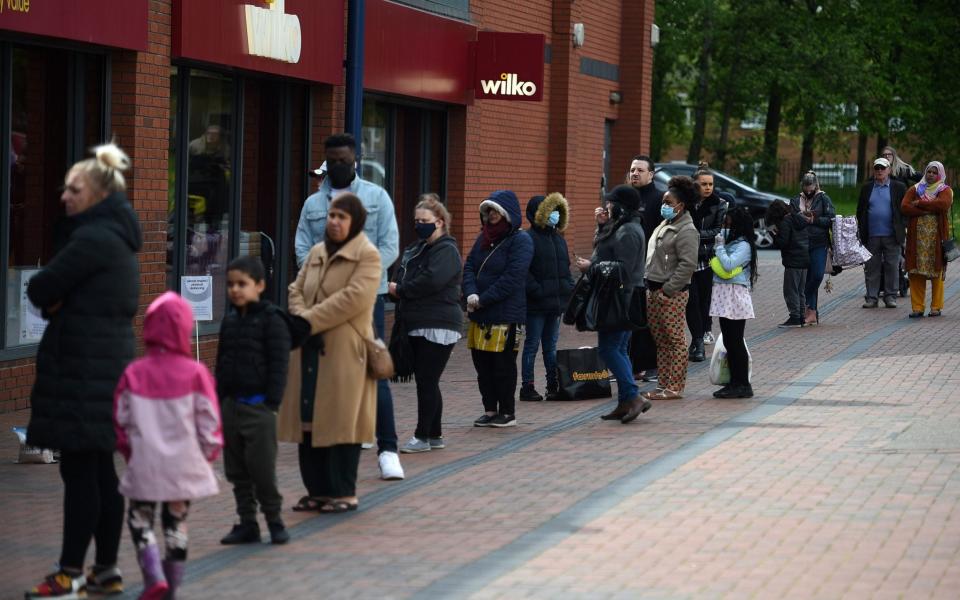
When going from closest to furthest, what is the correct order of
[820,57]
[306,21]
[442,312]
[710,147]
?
[442,312], [306,21], [820,57], [710,147]

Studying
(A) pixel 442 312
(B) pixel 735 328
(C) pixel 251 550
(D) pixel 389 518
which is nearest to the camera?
(C) pixel 251 550

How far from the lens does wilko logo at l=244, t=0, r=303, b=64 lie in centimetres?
1377

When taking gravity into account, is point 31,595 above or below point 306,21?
below

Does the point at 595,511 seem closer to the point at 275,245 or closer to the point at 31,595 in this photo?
the point at 31,595

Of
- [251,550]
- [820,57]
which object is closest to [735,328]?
[251,550]

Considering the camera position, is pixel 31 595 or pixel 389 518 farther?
pixel 389 518

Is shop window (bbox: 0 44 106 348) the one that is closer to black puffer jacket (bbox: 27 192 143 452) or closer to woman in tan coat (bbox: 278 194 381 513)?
woman in tan coat (bbox: 278 194 381 513)

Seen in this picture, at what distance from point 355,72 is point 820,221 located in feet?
27.0

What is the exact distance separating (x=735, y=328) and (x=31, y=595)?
7294 millimetres

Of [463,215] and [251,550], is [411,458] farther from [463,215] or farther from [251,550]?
[463,215]

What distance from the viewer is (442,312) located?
10.1 meters

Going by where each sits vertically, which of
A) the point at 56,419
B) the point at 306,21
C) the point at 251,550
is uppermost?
the point at 306,21

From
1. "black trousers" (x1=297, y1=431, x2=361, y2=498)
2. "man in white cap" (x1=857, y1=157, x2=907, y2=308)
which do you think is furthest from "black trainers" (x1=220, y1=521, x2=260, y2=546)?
"man in white cap" (x1=857, y1=157, x2=907, y2=308)

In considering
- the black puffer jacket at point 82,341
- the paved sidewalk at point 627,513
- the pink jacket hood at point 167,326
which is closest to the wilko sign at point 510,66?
the paved sidewalk at point 627,513
